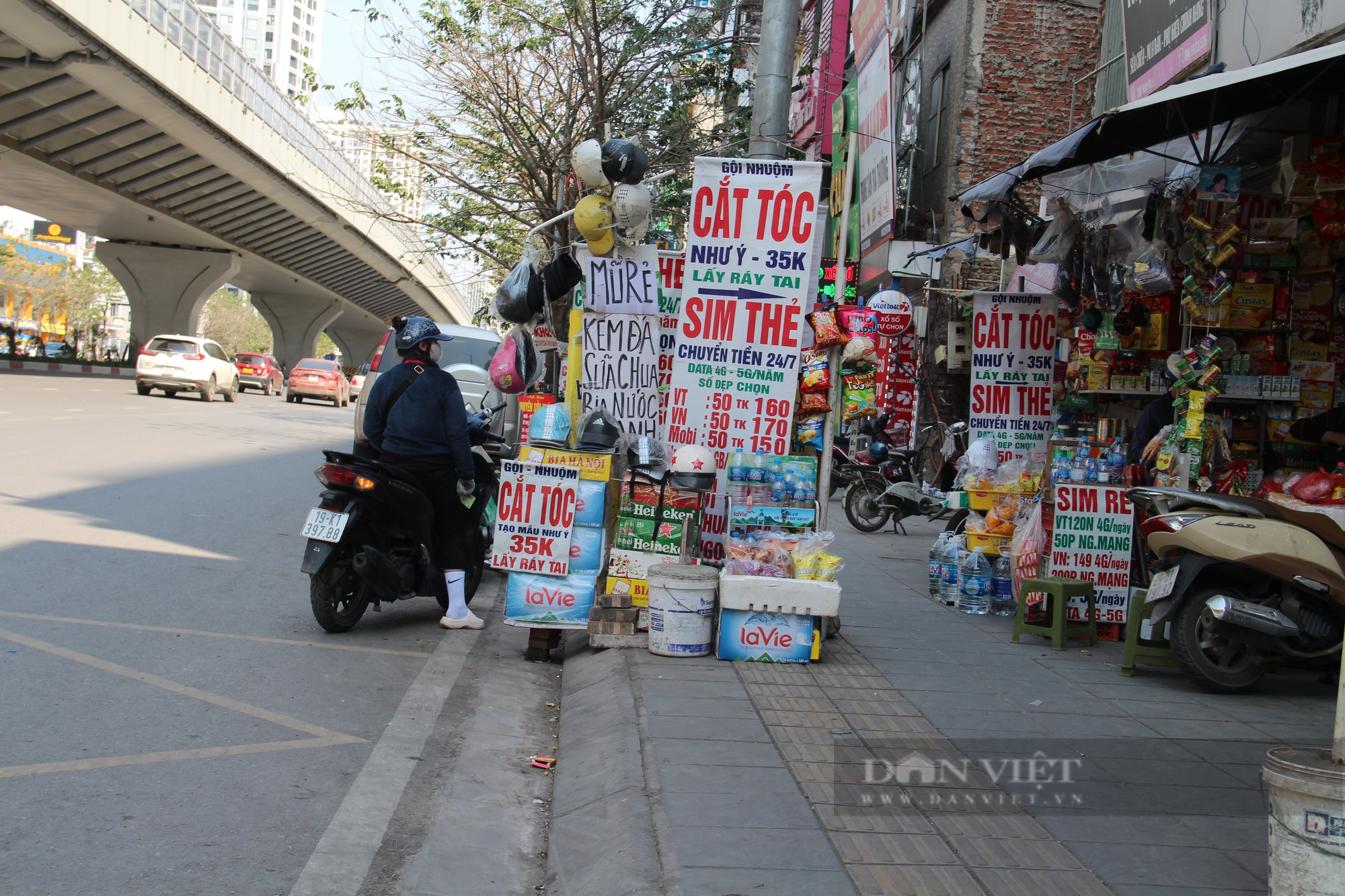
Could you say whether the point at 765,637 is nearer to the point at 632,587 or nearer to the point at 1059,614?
the point at 632,587

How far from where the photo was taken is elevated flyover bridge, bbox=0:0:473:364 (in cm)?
2439

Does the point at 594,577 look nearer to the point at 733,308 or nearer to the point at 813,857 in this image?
the point at 733,308

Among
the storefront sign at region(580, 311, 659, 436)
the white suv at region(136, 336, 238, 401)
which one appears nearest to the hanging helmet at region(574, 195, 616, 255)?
the storefront sign at region(580, 311, 659, 436)

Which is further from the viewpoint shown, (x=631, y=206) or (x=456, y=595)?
(x=631, y=206)

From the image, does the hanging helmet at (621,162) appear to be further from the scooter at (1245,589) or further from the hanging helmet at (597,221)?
the scooter at (1245,589)

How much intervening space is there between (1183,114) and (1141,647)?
360 centimetres

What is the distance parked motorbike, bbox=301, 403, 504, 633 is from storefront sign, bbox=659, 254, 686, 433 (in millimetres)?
2009

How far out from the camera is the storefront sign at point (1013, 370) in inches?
364

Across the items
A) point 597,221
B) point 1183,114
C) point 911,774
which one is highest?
point 1183,114

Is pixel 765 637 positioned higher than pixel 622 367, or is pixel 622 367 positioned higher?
pixel 622 367

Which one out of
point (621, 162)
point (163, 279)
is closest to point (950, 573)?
point (621, 162)

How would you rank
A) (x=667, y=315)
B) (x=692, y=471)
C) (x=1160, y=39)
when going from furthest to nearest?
1. (x=1160, y=39)
2. (x=667, y=315)
3. (x=692, y=471)

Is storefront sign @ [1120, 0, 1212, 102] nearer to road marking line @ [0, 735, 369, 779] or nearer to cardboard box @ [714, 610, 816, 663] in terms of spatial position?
cardboard box @ [714, 610, 816, 663]

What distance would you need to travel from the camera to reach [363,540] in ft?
21.4
